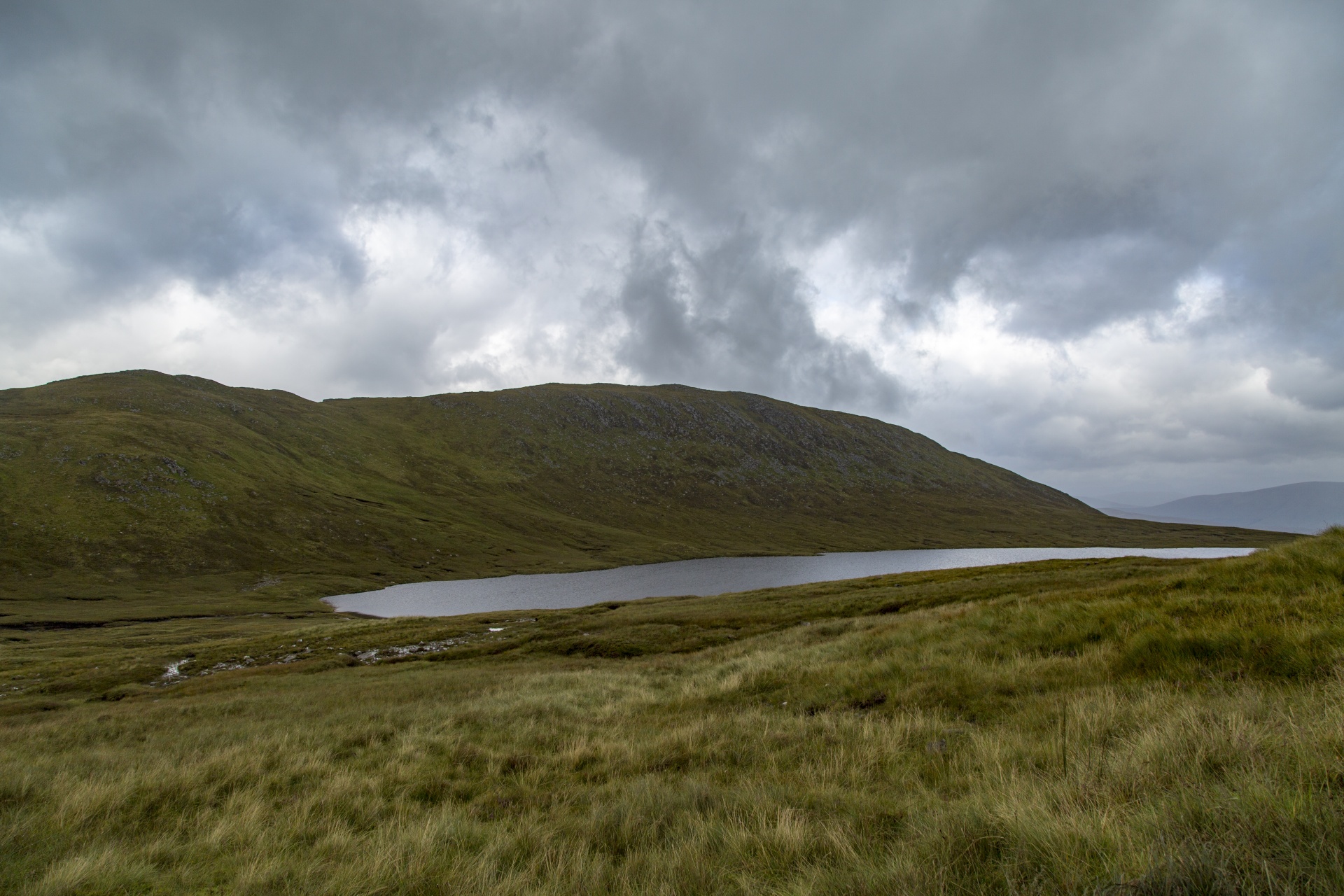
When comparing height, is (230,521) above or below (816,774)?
above

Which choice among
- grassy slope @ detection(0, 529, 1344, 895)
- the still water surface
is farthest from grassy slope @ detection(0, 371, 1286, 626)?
grassy slope @ detection(0, 529, 1344, 895)

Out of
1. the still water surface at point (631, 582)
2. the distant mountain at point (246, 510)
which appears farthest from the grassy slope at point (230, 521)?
the still water surface at point (631, 582)

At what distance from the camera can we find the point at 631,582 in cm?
10425

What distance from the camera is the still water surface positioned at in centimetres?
8225

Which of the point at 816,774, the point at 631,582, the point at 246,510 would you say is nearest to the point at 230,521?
the point at 246,510

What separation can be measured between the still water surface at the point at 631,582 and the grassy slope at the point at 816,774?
5864cm

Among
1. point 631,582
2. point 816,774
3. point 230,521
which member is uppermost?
point 230,521

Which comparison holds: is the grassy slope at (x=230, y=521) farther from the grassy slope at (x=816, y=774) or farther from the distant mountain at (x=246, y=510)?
the grassy slope at (x=816, y=774)

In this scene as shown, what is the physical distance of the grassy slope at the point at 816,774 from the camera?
3.72 meters

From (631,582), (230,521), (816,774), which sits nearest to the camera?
(816,774)

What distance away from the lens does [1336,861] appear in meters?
2.82

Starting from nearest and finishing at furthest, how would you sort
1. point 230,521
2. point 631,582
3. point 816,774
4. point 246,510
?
point 816,774, point 631,582, point 230,521, point 246,510

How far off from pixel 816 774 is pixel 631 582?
99679mm

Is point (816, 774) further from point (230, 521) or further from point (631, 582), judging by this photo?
point (230, 521)
